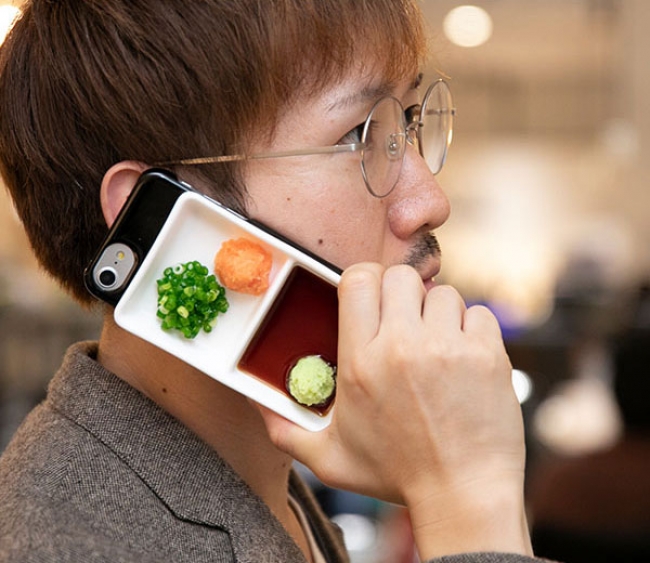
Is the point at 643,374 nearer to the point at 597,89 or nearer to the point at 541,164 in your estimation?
the point at 597,89

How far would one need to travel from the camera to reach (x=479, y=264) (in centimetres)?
1262

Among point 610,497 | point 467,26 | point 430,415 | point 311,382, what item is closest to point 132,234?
point 311,382

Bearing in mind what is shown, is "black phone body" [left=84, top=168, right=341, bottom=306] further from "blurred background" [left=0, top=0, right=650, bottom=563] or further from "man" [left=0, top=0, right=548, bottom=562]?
"blurred background" [left=0, top=0, right=650, bottom=563]

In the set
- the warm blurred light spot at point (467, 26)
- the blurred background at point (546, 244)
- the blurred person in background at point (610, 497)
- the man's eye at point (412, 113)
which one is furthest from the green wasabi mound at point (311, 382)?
the warm blurred light spot at point (467, 26)

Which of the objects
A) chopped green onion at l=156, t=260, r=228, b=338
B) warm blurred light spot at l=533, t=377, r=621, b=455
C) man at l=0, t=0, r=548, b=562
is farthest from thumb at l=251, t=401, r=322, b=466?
warm blurred light spot at l=533, t=377, r=621, b=455

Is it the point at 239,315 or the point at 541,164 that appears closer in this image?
the point at 239,315

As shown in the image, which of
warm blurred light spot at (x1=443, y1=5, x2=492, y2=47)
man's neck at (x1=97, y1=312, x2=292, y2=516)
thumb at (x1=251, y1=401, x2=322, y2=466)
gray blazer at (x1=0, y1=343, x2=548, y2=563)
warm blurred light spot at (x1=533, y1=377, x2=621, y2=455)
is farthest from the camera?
warm blurred light spot at (x1=443, y1=5, x2=492, y2=47)

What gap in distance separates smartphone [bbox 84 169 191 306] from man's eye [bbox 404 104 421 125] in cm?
30

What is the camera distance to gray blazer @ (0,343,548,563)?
88 cm

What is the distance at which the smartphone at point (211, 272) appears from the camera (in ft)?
3.37

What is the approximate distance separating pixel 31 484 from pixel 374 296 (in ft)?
1.25

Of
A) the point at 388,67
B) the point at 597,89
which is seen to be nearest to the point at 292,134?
the point at 388,67

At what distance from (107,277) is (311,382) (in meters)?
0.24

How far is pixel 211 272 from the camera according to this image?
105 cm
